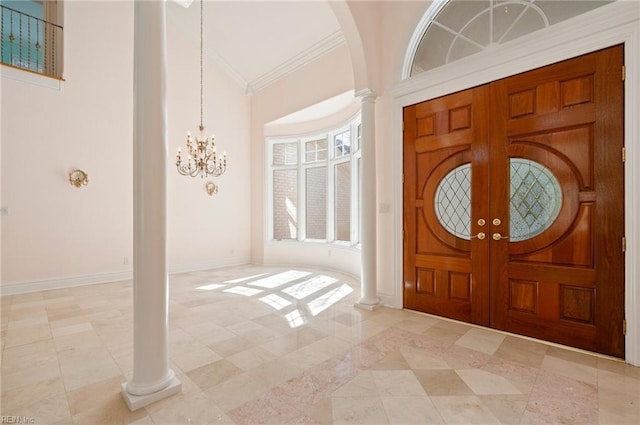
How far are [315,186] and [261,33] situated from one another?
3225mm

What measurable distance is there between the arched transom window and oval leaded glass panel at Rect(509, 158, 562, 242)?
127 cm

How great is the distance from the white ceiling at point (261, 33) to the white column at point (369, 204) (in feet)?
7.02

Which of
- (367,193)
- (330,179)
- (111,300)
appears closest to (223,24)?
(330,179)

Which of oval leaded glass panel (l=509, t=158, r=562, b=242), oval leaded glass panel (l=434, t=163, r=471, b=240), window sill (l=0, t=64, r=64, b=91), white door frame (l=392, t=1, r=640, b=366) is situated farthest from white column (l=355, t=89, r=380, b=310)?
window sill (l=0, t=64, r=64, b=91)

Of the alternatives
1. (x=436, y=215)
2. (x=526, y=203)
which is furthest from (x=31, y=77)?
(x=526, y=203)

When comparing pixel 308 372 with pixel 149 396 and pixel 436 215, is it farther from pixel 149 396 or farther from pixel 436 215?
pixel 436 215

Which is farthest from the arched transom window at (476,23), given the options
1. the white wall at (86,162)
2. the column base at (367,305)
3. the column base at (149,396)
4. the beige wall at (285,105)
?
the white wall at (86,162)

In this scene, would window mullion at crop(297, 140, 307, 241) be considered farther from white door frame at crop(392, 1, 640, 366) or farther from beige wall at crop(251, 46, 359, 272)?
white door frame at crop(392, 1, 640, 366)

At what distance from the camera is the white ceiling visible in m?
5.21

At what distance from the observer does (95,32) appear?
5164mm

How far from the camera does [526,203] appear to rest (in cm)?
285

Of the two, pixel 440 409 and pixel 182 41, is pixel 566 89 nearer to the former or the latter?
pixel 440 409

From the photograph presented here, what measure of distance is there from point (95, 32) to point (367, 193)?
17.8 feet

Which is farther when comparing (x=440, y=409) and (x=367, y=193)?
(x=367, y=193)
